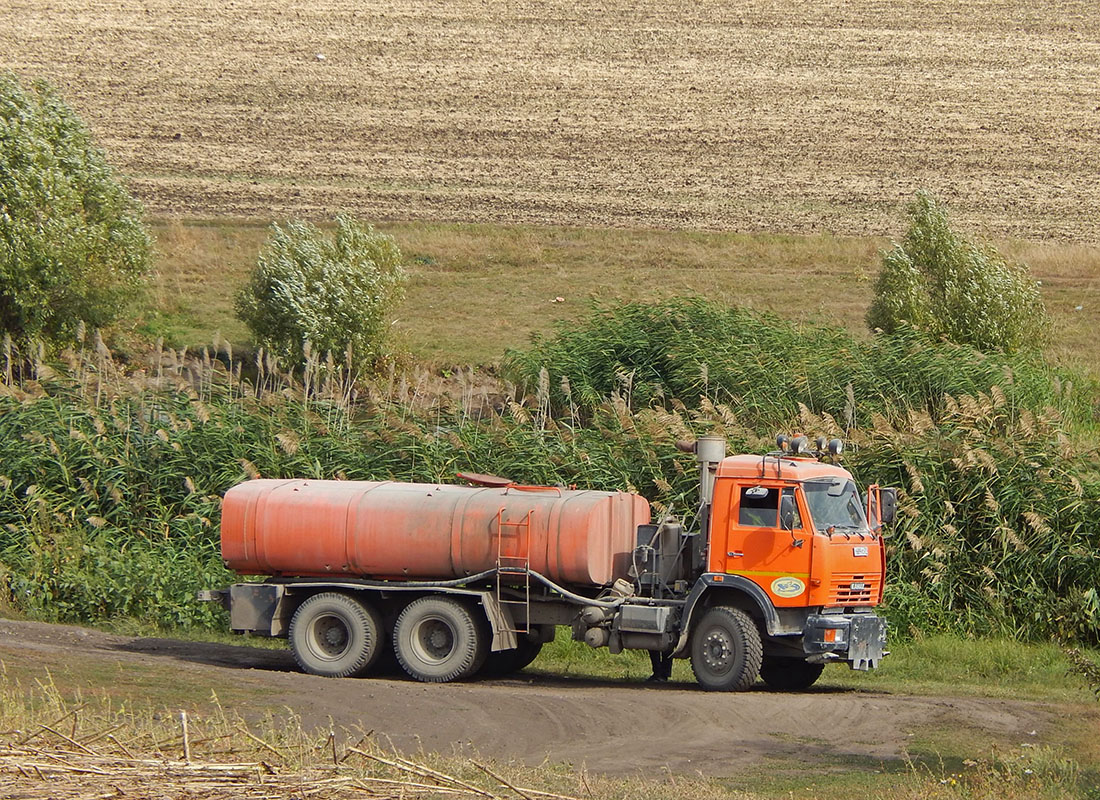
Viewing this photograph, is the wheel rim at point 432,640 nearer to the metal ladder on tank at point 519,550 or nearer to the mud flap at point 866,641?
the metal ladder on tank at point 519,550

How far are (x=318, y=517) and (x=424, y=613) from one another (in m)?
1.69

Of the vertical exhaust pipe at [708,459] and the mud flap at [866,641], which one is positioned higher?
the vertical exhaust pipe at [708,459]

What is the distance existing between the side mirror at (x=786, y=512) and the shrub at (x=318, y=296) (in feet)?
57.0

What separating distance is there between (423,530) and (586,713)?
133 inches

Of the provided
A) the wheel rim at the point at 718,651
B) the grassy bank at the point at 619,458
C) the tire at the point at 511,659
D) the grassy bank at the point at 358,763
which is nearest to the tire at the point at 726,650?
the wheel rim at the point at 718,651

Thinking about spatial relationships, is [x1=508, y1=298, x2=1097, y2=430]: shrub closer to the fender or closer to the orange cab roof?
the orange cab roof

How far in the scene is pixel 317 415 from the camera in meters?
23.5

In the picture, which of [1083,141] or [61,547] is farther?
[1083,141]

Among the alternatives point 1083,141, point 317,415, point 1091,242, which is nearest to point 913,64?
point 1083,141

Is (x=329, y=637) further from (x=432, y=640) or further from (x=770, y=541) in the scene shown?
(x=770, y=541)

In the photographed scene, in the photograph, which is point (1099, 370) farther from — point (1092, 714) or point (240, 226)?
point (240, 226)

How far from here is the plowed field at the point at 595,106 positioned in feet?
149

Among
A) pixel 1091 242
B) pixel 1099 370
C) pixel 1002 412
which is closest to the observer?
pixel 1002 412

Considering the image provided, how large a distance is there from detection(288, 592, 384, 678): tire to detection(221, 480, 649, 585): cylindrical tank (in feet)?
1.29
